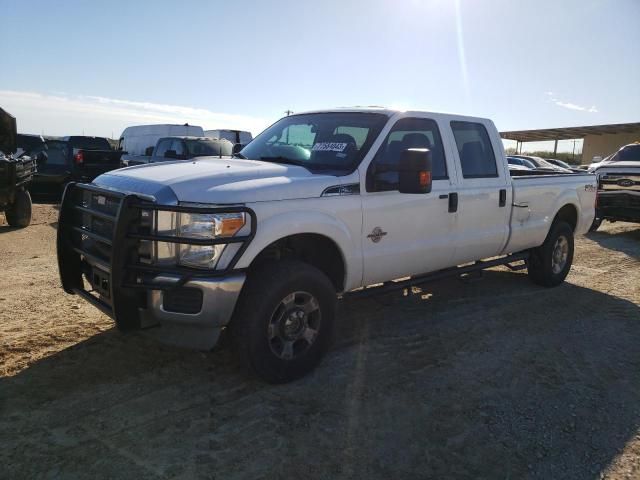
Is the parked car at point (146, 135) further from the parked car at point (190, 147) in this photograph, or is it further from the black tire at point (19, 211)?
the black tire at point (19, 211)

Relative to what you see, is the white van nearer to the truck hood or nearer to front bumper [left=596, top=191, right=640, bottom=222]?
front bumper [left=596, top=191, right=640, bottom=222]

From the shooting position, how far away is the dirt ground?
9.54ft

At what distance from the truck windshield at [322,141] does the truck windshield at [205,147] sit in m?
8.66

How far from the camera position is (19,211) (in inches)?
386

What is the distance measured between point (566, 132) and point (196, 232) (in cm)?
3992

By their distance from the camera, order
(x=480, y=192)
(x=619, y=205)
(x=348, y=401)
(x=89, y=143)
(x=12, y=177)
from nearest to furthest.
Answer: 1. (x=348, y=401)
2. (x=480, y=192)
3. (x=12, y=177)
4. (x=619, y=205)
5. (x=89, y=143)

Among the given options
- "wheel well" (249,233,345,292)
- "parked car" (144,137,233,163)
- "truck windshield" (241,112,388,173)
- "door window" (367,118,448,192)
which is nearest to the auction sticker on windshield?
"truck windshield" (241,112,388,173)

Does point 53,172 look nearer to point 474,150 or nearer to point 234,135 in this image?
point 234,135

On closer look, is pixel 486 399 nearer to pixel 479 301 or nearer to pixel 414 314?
pixel 414 314

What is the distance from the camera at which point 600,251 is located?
373 inches

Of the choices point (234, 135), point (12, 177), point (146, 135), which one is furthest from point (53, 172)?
point (234, 135)

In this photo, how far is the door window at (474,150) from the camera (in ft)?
17.0

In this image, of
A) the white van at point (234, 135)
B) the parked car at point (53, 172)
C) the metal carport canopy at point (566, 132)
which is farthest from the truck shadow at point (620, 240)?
the metal carport canopy at point (566, 132)

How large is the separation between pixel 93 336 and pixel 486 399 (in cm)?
316
